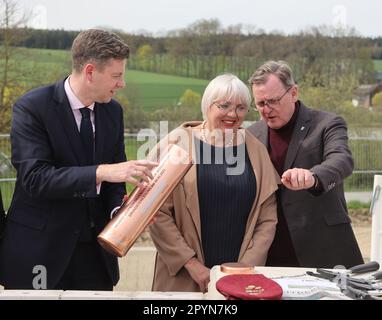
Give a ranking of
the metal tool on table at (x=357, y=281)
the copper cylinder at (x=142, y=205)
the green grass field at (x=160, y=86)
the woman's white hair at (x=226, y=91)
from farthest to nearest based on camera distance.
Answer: the green grass field at (x=160, y=86) → the woman's white hair at (x=226, y=91) → the copper cylinder at (x=142, y=205) → the metal tool on table at (x=357, y=281)

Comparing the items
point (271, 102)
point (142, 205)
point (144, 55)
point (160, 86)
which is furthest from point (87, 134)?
point (160, 86)

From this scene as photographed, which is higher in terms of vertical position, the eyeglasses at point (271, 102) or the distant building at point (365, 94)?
the eyeglasses at point (271, 102)

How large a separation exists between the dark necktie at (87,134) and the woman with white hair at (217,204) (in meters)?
0.33

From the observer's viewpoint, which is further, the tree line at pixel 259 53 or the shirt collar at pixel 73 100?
the tree line at pixel 259 53

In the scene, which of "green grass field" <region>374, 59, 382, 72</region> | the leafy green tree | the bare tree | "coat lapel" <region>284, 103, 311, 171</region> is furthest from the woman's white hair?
"green grass field" <region>374, 59, 382, 72</region>

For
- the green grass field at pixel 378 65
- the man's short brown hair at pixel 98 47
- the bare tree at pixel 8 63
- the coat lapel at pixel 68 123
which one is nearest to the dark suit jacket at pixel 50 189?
the coat lapel at pixel 68 123

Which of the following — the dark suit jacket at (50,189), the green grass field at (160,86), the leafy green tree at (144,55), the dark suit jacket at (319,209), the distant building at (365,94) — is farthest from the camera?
the leafy green tree at (144,55)

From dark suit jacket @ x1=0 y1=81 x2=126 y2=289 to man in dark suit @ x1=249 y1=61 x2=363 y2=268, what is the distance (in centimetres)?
78

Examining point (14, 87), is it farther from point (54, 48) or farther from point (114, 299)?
point (114, 299)

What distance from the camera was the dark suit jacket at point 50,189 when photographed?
2.33 m

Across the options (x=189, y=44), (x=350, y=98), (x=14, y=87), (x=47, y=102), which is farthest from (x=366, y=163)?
(x=47, y=102)

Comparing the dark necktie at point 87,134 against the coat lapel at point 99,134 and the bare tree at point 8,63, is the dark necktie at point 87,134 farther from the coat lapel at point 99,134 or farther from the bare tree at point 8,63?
the bare tree at point 8,63

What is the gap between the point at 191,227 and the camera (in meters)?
2.62
